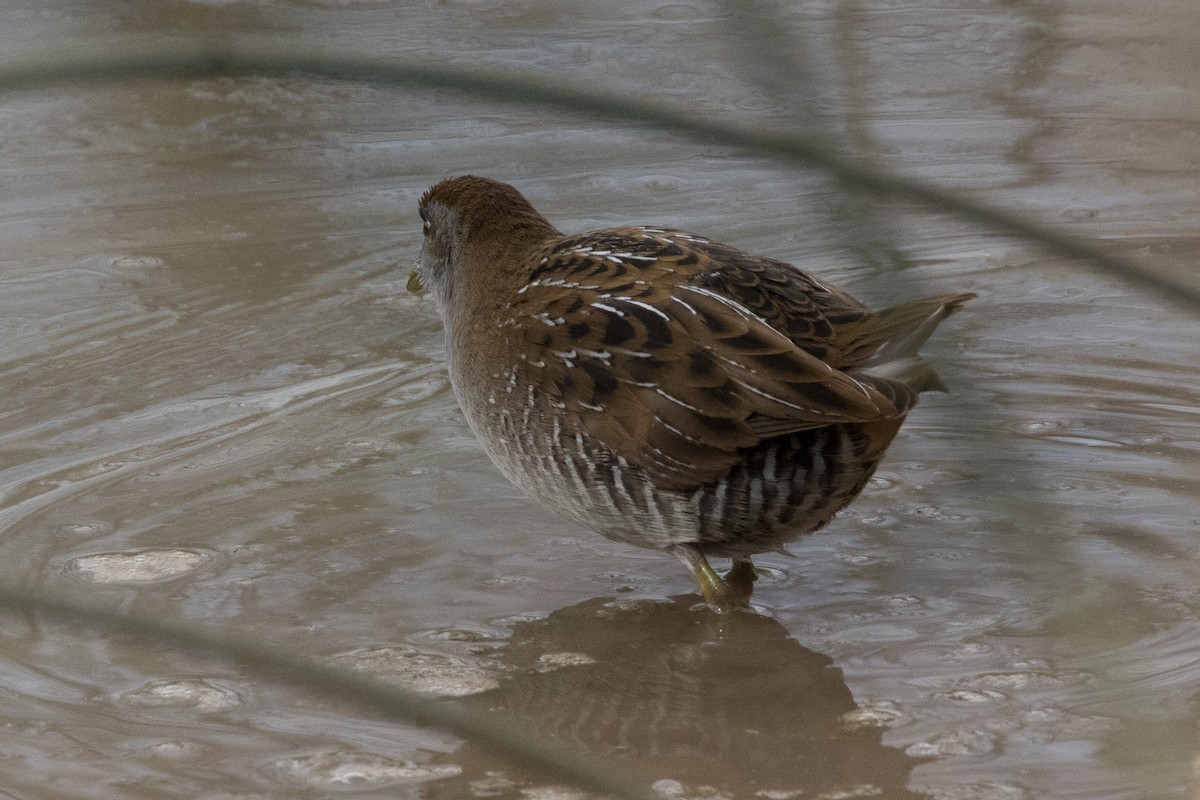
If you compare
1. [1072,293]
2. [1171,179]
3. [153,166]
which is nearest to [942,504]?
[1072,293]

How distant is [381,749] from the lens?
11.2 feet

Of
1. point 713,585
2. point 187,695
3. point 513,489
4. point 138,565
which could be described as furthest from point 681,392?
point 138,565

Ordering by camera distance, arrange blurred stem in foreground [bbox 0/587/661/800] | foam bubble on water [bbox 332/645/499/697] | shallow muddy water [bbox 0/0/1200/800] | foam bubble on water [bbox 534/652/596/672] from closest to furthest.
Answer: blurred stem in foreground [bbox 0/587/661/800]
shallow muddy water [bbox 0/0/1200/800]
foam bubble on water [bbox 332/645/499/697]
foam bubble on water [bbox 534/652/596/672]

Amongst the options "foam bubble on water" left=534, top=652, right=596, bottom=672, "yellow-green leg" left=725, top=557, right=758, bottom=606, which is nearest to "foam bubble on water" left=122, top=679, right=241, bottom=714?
"foam bubble on water" left=534, top=652, right=596, bottom=672

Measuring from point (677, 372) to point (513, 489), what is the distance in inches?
52.0

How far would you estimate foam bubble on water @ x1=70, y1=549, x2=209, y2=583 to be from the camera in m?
4.29

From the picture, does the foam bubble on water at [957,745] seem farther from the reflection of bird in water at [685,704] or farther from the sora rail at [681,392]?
the sora rail at [681,392]

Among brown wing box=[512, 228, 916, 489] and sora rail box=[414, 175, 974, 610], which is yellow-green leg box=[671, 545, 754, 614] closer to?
sora rail box=[414, 175, 974, 610]

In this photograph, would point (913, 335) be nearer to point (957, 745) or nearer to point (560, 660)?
point (957, 745)

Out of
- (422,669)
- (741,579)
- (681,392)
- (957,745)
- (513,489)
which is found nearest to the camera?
(957,745)

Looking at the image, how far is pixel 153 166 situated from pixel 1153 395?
4.81m

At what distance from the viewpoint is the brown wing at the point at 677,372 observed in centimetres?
349

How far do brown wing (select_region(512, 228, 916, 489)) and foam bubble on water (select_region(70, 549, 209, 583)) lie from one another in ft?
4.21

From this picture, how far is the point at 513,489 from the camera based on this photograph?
15.8ft
